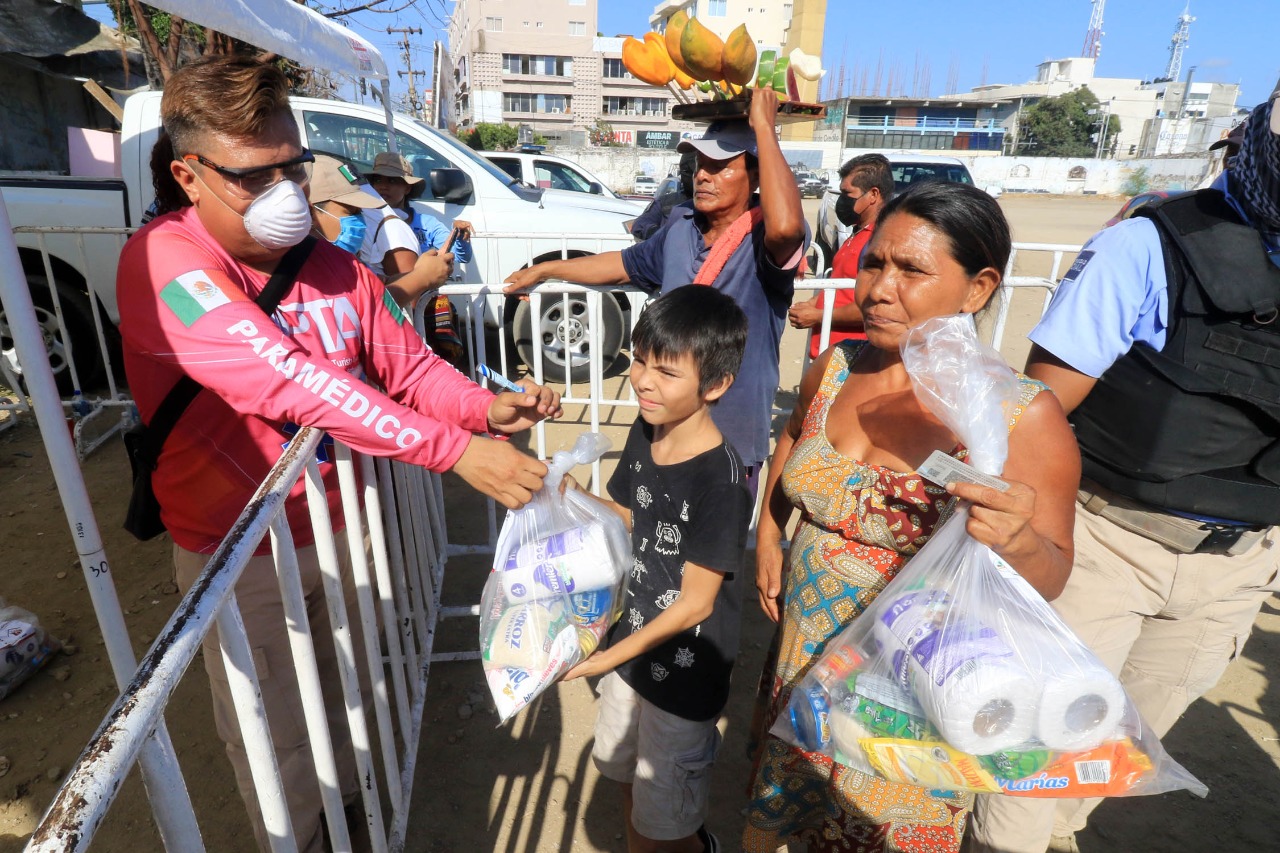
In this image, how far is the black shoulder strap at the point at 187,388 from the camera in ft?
4.91

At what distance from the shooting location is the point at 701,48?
2025 mm

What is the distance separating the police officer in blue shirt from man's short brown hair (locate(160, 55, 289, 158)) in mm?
1861

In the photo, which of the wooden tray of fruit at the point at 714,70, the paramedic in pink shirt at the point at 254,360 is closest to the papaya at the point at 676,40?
the wooden tray of fruit at the point at 714,70

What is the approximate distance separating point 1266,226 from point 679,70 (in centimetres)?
161

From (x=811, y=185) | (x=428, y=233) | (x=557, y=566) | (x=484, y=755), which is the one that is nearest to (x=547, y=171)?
(x=428, y=233)

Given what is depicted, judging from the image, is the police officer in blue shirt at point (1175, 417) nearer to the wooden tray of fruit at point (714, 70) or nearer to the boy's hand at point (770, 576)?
the boy's hand at point (770, 576)

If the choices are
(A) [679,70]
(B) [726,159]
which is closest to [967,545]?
(B) [726,159]

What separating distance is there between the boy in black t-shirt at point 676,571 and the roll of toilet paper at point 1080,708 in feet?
2.20

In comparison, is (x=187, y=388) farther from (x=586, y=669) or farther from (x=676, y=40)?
(x=676, y=40)

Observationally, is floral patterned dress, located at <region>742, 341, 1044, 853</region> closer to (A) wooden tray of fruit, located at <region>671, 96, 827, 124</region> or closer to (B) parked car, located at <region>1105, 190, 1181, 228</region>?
(B) parked car, located at <region>1105, 190, 1181, 228</region>

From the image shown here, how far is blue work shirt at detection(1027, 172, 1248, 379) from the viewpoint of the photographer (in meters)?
1.53

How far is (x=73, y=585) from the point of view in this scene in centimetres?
344

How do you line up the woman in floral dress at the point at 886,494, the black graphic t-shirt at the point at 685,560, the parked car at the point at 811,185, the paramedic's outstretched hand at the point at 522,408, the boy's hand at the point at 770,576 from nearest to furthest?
the woman in floral dress at the point at 886,494, the black graphic t-shirt at the point at 685,560, the paramedic's outstretched hand at the point at 522,408, the boy's hand at the point at 770,576, the parked car at the point at 811,185

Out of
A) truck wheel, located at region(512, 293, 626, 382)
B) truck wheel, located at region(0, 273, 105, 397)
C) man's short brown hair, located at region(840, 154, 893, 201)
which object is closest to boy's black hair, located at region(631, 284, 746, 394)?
man's short brown hair, located at region(840, 154, 893, 201)
